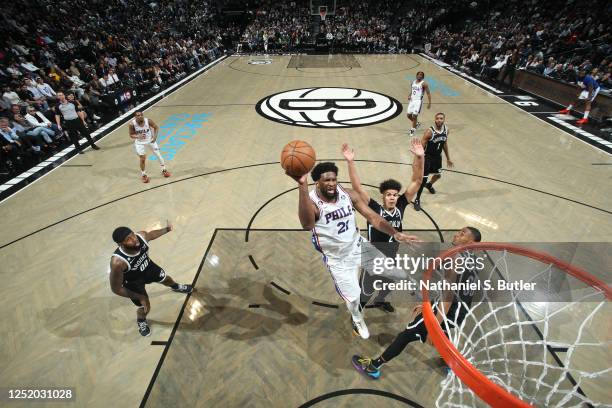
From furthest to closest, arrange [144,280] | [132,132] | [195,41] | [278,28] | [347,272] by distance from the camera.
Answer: [278,28], [195,41], [132,132], [144,280], [347,272]

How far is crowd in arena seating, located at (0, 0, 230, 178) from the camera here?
8.25 m

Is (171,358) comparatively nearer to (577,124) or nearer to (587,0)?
(577,124)

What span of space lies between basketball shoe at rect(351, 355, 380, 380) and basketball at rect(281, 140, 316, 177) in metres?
1.99

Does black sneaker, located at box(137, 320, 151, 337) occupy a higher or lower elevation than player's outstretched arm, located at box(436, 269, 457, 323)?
lower

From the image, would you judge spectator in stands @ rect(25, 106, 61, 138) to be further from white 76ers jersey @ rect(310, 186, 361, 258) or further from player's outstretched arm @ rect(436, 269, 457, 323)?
player's outstretched arm @ rect(436, 269, 457, 323)

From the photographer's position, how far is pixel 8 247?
5.22m

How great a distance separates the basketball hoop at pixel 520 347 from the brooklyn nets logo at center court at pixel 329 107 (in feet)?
20.8

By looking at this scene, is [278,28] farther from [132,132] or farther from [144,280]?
[144,280]

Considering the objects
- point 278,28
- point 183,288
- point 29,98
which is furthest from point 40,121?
point 278,28

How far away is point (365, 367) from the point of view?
10.6 ft

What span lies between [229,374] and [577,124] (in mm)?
11029

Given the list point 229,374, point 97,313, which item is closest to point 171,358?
point 229,374

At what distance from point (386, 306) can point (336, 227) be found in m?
1.46

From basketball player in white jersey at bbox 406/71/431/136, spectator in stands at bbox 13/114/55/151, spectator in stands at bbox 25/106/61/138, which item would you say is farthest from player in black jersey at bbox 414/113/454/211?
spectator in stands at bbox 25/106/61/138
